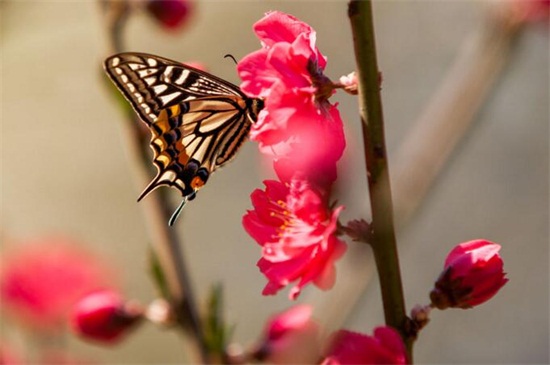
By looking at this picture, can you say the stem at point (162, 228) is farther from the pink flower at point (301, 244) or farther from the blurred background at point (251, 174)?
the blurred background at point (251, 174)

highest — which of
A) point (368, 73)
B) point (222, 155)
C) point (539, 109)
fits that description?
point (368, 73)

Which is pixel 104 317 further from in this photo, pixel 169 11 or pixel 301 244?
pixel 301 244

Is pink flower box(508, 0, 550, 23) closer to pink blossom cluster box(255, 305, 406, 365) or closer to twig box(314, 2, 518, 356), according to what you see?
twig box(314, 2, 518, 356)

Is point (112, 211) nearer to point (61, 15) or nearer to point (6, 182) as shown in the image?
point (6, 182)

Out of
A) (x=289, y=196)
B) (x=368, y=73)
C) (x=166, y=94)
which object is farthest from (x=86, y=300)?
(x=368, y=73)

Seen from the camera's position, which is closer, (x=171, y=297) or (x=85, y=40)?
(x=171, y=297)

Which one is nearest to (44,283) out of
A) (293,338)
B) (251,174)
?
(293,338)
